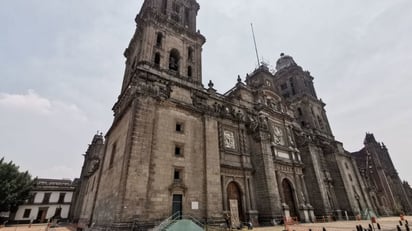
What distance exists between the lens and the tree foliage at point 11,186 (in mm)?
31969

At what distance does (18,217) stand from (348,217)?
5887 cm

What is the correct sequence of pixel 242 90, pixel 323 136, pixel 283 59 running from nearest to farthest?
pixel 242 90, pixel 323 136, pixel 283 59

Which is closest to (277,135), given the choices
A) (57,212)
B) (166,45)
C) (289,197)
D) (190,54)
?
(289,197)

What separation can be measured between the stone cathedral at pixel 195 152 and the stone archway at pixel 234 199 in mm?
102

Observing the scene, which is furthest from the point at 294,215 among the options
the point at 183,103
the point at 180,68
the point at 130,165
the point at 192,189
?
the point at 180,68

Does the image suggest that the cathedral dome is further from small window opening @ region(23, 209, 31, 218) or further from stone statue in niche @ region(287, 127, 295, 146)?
small window opening @ region(23, 209, 31, 218)

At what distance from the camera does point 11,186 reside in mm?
33281

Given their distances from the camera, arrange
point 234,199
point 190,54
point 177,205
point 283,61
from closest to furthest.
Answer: point 177,205 → point 234,199 → point 190,54 → point 283,61

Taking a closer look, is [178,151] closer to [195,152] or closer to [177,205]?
[195,152]

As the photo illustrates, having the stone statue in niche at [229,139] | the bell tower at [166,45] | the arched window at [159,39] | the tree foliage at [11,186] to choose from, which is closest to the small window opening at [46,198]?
the tree foliage at [11,186]

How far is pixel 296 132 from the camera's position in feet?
109

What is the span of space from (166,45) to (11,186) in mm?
34895

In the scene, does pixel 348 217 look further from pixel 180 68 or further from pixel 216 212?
pixel 180 68

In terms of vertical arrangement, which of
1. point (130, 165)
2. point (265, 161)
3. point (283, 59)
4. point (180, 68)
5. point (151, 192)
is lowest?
point (151, 192)
